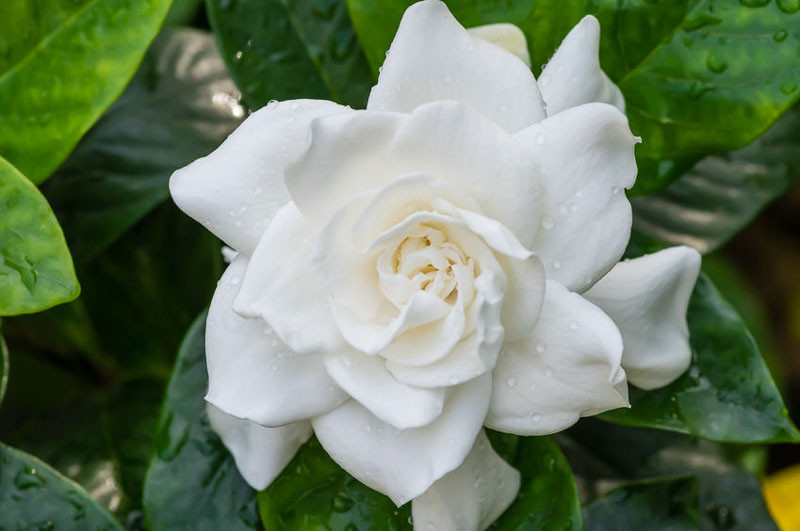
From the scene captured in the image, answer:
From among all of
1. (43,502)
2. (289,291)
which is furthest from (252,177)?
(43,502)

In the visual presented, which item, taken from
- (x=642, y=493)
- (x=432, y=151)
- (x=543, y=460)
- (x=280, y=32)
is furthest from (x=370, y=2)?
(x=642, y=493)

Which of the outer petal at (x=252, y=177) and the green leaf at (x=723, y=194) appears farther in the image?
the green leaf at (x=723, y=194)

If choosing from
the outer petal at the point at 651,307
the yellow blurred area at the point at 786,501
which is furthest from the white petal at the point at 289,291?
the yellow blurred area at the point at 786,501

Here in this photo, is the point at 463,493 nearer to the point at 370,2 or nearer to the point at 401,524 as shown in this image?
the point at 401,524

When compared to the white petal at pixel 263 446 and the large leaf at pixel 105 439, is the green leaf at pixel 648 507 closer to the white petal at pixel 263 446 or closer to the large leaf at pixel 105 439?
the white petal at pixel 263 446

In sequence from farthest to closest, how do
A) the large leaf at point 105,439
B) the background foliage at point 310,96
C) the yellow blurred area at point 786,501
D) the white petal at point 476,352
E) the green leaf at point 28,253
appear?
the yellow blurred area at point 786,501 < the large leaf at point 105,439 < the background foliage at point 310,96 < the green leaf at point 28,253 < the white petal at point 476,352

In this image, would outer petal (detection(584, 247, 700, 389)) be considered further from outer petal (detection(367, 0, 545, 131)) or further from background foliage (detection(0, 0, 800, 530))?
outer petal (detection(367, 0, 545, 131))
